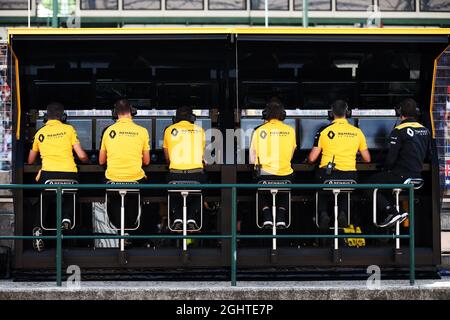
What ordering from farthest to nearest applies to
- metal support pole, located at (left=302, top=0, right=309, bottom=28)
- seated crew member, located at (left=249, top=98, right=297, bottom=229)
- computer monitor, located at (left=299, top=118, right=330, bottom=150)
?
metal support pole, located at (left=302, top=0, right=309, bottom=28), computer monitor, located at (left=299, top=118, right=330, bottom=150), seated crew member, located at (left=249, top=98, right=297, bottom=229)

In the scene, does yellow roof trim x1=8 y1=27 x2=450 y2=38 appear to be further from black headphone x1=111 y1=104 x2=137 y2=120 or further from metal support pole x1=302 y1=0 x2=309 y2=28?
metal support pole x1=302 y1=0 x2=309 y2=28

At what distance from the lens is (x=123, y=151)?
838 cm

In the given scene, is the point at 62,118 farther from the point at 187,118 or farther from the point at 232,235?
the point at 232,235

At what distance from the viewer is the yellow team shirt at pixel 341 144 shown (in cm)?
847

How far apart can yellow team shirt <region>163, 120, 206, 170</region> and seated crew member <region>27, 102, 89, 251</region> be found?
2.51ft

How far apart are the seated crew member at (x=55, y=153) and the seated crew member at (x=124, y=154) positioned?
25cm

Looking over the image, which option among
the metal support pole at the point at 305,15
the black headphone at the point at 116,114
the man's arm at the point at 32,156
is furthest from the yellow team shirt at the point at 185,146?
the metal support pole at the point at 305,15

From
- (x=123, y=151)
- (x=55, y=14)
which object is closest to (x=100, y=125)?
(x=123, y=151)

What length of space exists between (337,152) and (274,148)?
1.81ft

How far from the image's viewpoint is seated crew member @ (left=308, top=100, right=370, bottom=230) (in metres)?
8.46

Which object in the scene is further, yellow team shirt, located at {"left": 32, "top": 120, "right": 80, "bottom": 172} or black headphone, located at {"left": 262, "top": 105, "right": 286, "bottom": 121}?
black headphone, located at {"left": 262, "top": 105, "right": 286, "bottom": 121}

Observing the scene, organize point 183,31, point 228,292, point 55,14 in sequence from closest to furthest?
point 228,292 → point 183,31 → point 55,14

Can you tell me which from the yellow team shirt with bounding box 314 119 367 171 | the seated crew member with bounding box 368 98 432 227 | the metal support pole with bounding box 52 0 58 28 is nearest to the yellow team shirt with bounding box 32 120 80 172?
the yellow team shirt with bounding box 314 119 367 171

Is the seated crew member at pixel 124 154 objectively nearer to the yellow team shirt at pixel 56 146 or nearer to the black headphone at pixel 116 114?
the black headphone at pixel 116 114
